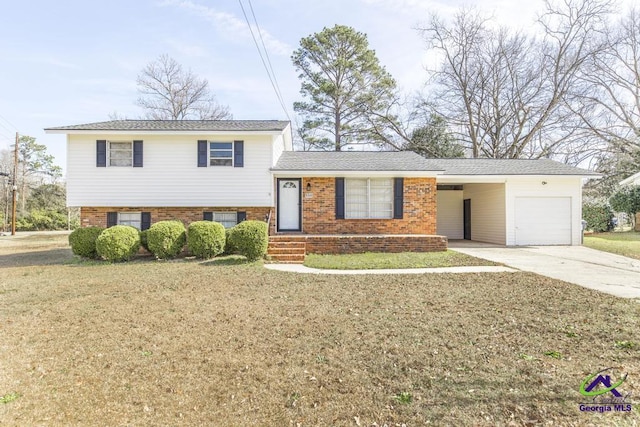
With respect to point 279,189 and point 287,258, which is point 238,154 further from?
point 287,258

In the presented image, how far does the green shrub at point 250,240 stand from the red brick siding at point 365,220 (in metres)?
3.09

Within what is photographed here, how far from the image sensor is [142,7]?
9.92 meters

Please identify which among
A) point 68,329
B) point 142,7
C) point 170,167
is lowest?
point 68,329

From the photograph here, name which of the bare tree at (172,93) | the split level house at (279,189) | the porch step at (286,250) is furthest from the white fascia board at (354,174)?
the bare tree at (172,93)

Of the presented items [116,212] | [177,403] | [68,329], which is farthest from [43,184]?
[177,403]

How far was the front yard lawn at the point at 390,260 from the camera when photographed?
9703 mm

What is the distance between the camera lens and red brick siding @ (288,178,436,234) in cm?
1332

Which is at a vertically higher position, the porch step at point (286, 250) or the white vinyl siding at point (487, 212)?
the white vinyl siding at point (487, 212)

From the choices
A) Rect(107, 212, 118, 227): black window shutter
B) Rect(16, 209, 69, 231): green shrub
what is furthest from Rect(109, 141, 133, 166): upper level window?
Rect(16, 209, 69, 231): green shrub

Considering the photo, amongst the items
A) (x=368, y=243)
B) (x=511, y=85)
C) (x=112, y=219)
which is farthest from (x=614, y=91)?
(x=112, y=219)

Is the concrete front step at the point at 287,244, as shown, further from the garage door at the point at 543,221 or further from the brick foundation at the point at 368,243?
the garage door at the point at 543,221

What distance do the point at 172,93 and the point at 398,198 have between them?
2288 cm

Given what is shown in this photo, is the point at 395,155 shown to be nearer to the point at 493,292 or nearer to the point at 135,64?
the point at 493,292

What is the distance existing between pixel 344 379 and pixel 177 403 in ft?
5.01
